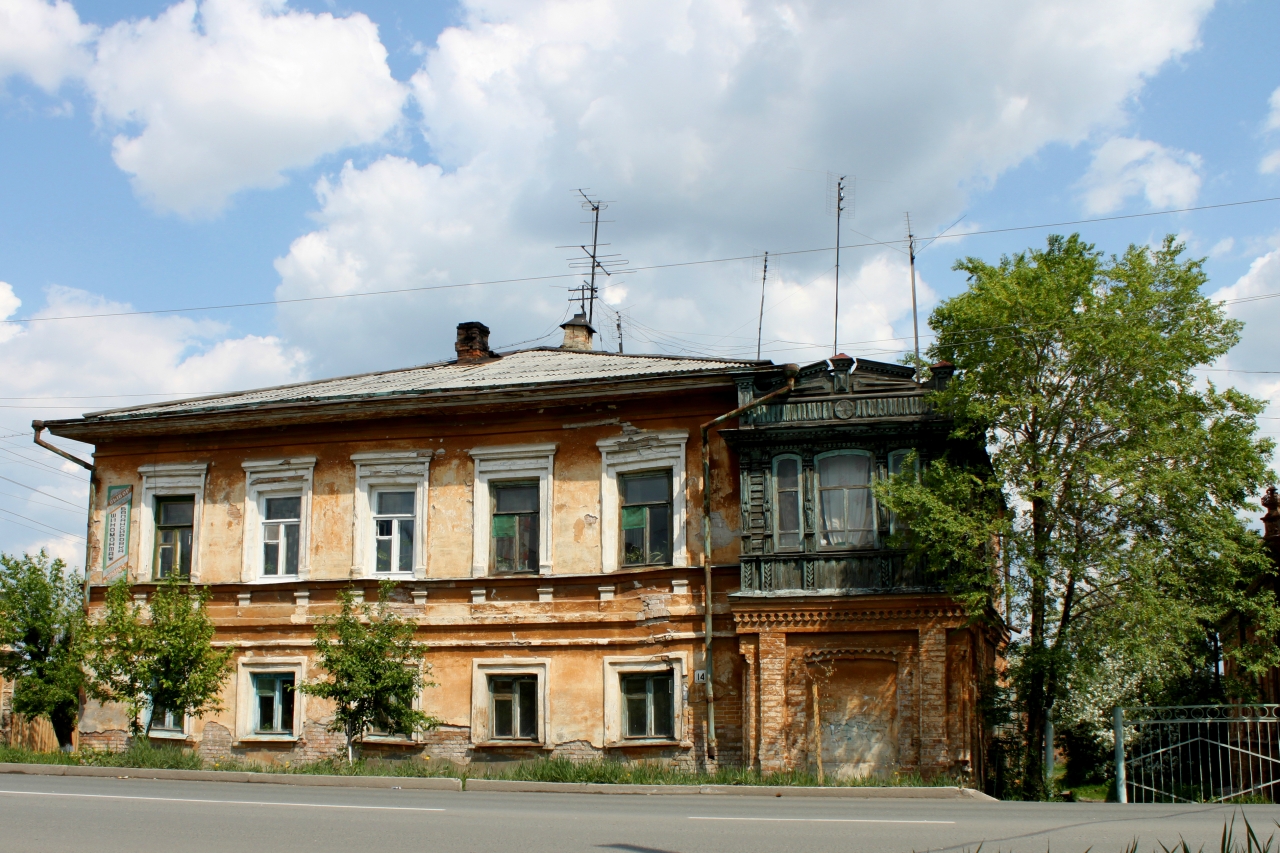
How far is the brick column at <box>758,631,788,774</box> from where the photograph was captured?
17.6 metres

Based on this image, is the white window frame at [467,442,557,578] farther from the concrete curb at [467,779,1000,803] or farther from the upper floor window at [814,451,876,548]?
the upper floor window at [814,451,876,548]

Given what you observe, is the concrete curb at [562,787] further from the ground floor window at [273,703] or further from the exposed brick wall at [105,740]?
the exposed brick wall at [105,740]

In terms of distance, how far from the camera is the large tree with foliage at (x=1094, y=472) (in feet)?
54.2

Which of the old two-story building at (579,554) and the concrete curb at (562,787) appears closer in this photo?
the concrete curb at (562,787)

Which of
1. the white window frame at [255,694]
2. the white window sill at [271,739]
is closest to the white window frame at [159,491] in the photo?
the white window frame at [255,694]

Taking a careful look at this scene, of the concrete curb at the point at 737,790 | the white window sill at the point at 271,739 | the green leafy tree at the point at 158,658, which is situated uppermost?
the green leafy tree at the point at 158,658

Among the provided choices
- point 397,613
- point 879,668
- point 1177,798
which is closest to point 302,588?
point 397,613

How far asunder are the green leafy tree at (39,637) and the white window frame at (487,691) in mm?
7268

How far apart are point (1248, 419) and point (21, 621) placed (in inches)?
806

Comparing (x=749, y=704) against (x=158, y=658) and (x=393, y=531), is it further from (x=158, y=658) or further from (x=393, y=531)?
(x=158, y=658)

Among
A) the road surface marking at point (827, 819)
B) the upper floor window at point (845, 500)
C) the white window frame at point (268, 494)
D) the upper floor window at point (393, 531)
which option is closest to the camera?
the road surface marking at point (827, 819)

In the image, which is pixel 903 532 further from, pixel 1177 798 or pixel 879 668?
pixel 1177 798

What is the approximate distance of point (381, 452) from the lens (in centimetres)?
2106

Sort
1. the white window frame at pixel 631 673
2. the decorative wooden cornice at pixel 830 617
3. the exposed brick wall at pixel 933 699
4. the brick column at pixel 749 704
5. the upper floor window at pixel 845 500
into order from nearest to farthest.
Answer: the exposed brick wall at pixel 933 699 < the decorative wooden cornice at pixel 830 617 < the brick column at pixel 749 704 < the upper floor window at pixel 845 500 < the white window frame at pixel 631 673
